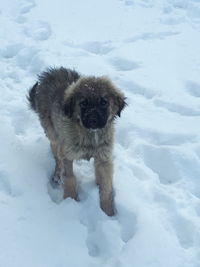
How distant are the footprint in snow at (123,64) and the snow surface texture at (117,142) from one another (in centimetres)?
1

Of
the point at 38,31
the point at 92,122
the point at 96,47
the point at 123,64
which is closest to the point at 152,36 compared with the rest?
the point at 96,47

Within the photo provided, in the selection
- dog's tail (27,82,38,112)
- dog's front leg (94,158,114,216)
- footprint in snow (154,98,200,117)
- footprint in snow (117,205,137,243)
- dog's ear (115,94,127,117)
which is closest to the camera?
footprint in snow (117,205,137,243)

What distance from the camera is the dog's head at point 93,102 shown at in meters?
3.82

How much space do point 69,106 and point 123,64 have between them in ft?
9.39

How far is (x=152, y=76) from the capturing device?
642 cm

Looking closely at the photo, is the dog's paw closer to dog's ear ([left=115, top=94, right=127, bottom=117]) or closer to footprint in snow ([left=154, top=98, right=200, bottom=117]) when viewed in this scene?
dog's ear ([left=115, top=94, right=127, bottom=117])

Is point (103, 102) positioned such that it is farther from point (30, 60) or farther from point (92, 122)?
point (30, 60)

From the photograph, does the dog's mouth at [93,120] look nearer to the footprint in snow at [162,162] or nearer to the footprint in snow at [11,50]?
the footprint in snow at [162,162]

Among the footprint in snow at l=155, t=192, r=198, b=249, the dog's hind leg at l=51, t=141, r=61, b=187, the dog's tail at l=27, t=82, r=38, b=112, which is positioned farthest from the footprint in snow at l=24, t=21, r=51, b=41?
the footprint in snow at l=155, t=192, r=198, b=249

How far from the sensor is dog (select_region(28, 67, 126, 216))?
3.88 metres

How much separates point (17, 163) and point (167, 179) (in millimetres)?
1509

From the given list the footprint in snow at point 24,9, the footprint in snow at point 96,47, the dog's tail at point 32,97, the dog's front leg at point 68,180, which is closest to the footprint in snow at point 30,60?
the footprint in snow at point 96,47

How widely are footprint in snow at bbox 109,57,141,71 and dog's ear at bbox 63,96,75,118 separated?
2.70m

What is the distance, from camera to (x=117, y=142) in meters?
5.14
